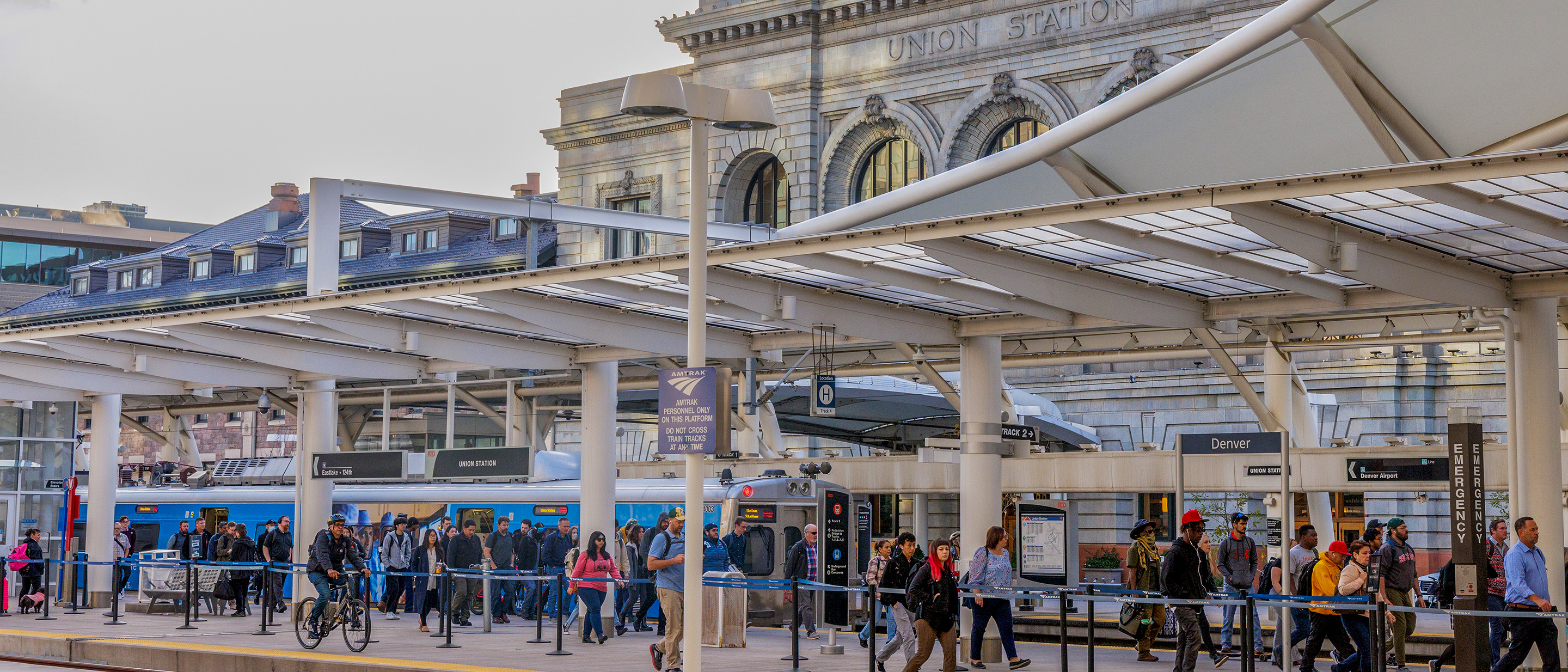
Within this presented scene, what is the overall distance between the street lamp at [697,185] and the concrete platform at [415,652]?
366 cm

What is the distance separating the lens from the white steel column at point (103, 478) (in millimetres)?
26688

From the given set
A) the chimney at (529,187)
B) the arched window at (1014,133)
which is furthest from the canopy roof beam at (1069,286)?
the chimney at (529,187)

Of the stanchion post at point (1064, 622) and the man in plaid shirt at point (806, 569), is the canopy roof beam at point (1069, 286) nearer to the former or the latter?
the stanchion post at point (1064, 622)

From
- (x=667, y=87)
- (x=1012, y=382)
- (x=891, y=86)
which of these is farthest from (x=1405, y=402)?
(x=667, y=87)

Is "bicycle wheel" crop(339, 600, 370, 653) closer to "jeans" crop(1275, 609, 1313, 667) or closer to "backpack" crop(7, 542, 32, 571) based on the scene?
"backpack" crop(7, 542, 32, 571)

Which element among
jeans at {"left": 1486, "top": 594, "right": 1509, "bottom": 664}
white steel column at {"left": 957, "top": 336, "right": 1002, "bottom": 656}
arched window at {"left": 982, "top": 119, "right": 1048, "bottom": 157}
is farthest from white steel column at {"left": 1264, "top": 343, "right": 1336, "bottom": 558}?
arched window at {"left": 982, "top": 119, "right": 1048, "bottom": 157}

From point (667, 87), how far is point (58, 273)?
75416 millimetres

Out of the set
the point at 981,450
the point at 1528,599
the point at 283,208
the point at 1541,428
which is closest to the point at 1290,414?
the point at 981,450

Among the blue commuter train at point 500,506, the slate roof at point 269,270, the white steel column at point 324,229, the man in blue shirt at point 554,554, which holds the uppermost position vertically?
the slate roof at point 269,270

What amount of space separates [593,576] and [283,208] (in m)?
55.1

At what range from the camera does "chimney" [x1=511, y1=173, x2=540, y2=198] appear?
7119 cm

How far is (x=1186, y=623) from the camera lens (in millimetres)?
14711

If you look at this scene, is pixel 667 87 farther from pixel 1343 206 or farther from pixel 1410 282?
pixel 1410 282

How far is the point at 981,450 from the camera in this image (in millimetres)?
18297
